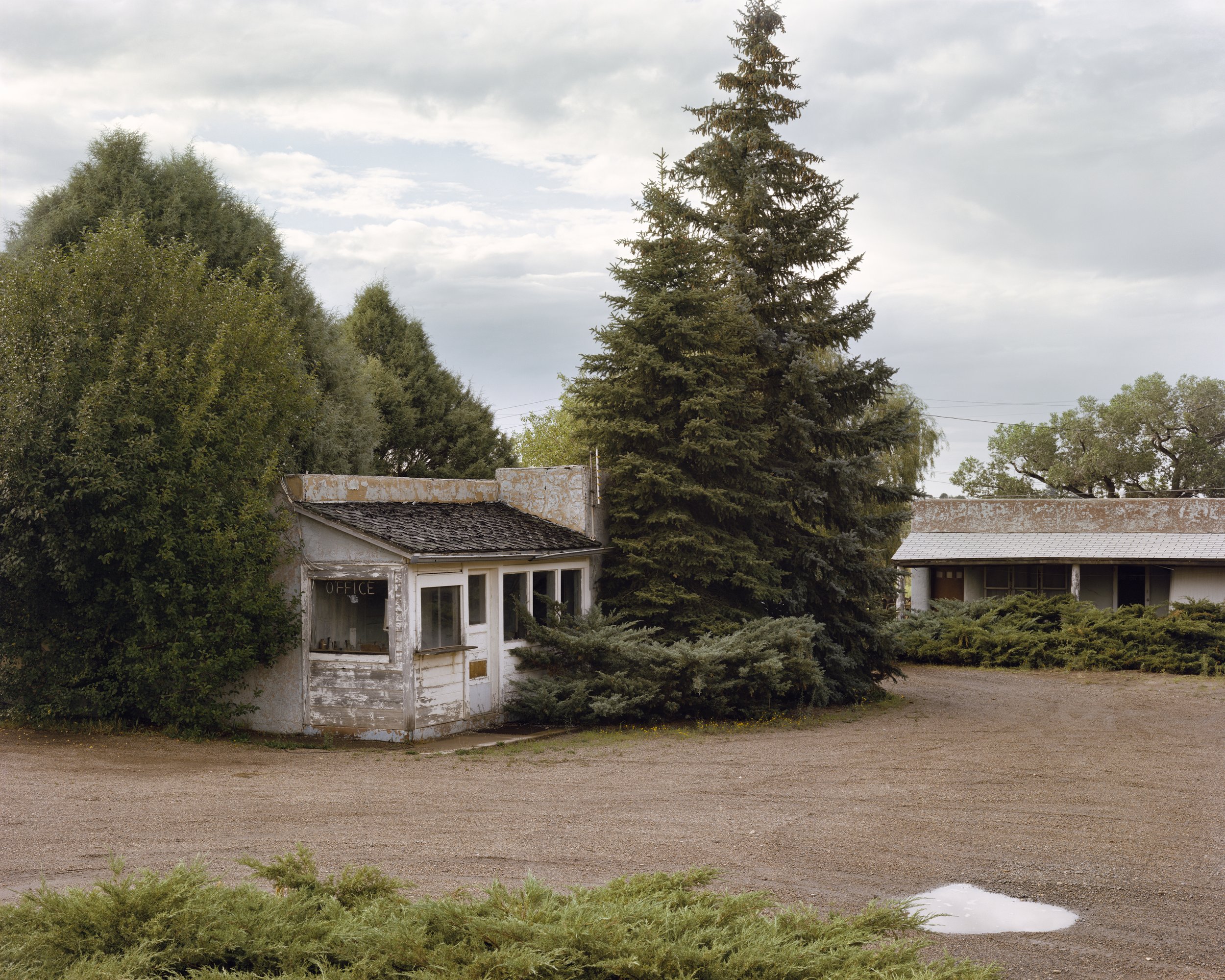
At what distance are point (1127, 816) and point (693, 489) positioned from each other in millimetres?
9315

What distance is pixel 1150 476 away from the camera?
5741 centimetres

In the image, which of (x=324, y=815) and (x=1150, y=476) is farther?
(x=1150, y=476)

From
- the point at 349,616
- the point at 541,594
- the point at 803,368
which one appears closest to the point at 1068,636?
the point at 803,368

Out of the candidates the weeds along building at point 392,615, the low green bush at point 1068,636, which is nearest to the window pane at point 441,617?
the weeds along building at point 392,615

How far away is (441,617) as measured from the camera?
15531mm

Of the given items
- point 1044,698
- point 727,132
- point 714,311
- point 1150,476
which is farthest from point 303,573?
point 1150,476

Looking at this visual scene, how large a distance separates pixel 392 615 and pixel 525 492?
5.16m

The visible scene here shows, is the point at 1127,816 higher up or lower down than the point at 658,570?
lower down

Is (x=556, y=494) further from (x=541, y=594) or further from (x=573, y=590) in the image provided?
(x=541, y=594)

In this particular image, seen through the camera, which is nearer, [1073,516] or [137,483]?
[137,483]

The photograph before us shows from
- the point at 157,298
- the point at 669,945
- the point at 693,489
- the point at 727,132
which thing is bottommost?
the point at 669,945

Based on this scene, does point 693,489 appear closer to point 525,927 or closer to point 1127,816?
point 1127,816

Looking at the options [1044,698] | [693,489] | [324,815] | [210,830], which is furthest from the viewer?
[1044,698]

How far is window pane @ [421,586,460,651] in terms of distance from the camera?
49.8 feet
